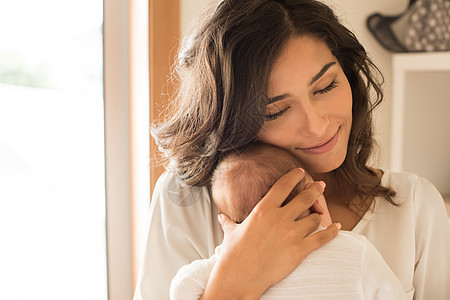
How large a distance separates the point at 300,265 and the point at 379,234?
36 cm

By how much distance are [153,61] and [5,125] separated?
51 centimetres

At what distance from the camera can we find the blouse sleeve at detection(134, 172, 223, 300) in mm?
1287

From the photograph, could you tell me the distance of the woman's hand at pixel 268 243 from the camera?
984 millimetres

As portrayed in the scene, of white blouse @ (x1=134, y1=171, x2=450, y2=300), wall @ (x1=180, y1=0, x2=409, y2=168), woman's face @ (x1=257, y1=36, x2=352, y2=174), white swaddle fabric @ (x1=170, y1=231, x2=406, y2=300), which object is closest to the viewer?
white swaddle fabric @ (x1=170, y1=231, x2=406, y2=300)

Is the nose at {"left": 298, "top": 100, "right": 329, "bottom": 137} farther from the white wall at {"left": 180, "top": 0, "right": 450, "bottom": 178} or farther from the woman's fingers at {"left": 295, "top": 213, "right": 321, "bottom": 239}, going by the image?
the white wall at {"left": 180, "top": 0, "right": 450, "bottom": 178}

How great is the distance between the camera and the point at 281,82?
1.08 meters

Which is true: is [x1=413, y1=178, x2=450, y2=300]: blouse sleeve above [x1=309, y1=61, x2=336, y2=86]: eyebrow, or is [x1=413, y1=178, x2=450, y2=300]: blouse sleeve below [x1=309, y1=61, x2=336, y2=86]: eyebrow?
below

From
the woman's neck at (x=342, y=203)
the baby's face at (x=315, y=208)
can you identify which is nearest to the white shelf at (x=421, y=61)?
the woman's neck at (x=342, y=203)

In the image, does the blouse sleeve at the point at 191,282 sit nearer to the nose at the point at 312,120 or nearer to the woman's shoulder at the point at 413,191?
the nose at the point at 312,120

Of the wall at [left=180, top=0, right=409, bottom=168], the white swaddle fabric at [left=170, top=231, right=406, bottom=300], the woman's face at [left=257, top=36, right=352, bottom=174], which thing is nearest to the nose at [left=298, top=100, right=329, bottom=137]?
the woman's face at [left=257, top=36, right=352, bottom=174]

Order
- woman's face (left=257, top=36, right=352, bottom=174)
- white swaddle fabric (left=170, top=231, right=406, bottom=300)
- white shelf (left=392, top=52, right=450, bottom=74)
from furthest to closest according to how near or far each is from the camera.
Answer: white shelf (left=392, top=52, right=450, bottom=74), woman's face (left=257, top=36, right=352, bottom=174), white swaddle fabric (left=170, top=231, right=406, bottom=300)

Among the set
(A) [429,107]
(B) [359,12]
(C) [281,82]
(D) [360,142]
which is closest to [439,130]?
(A) [429,107]

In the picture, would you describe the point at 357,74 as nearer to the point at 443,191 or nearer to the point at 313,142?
the point at 313,142

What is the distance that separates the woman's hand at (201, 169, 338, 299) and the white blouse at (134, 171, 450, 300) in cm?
25
